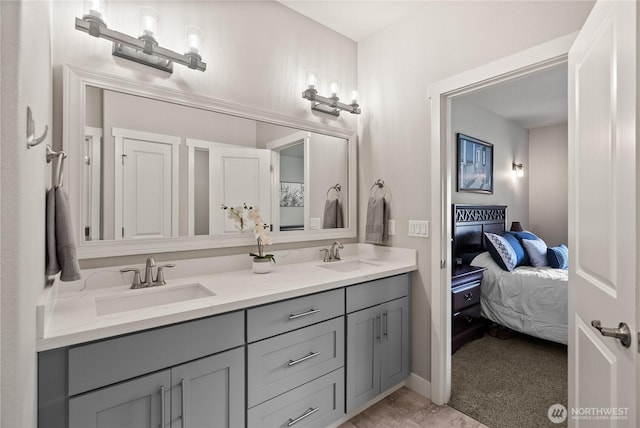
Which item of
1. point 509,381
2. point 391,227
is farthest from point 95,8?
point 509,381

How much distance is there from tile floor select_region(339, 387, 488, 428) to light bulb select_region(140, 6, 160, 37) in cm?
232

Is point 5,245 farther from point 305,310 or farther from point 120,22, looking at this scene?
point 120,22

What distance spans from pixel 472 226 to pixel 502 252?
0.58 meters

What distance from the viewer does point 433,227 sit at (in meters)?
2.03

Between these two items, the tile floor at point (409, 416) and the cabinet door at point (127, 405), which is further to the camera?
the tile floor at point (409, 416)

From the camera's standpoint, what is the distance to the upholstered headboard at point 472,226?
11.3 feet

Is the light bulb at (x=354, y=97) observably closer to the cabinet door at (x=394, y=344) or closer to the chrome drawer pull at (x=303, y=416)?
the cabinet door at (x=394, y=344)

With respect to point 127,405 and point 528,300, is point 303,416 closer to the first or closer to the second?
point 127,405

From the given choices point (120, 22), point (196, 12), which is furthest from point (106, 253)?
point (196, 12)

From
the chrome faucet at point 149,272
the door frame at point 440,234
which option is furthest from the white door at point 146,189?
the door frame at point 440,234

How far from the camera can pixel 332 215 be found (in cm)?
244

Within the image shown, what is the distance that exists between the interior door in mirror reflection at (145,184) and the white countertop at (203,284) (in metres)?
0.23

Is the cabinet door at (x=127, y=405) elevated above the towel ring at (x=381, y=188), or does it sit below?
below

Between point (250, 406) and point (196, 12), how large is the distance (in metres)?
2.07
